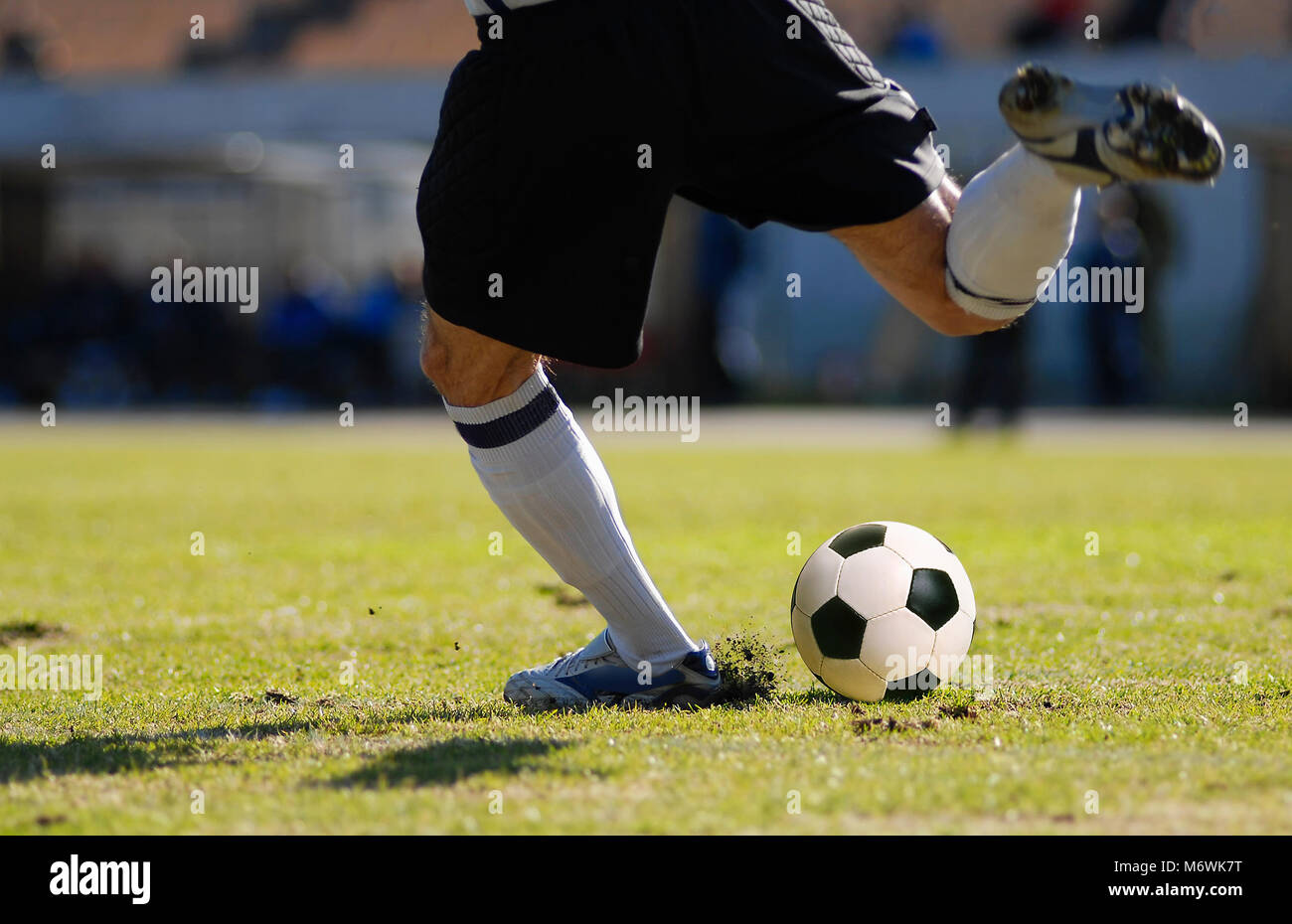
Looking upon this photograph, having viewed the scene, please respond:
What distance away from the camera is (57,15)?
31641 millimetres

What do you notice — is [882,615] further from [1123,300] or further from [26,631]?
[1123,300]

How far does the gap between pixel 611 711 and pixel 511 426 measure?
0.66 m

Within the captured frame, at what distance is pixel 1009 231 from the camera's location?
3.06 meters

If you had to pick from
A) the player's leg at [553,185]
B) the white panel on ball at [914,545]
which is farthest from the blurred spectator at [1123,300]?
the player's leg at [553,185]

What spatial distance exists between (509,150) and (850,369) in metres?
18.4

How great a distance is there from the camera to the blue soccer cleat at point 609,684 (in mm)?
3467

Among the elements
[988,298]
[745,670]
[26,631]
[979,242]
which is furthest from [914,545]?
[26,631]

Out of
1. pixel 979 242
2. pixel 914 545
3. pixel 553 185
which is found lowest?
pixel 914 545

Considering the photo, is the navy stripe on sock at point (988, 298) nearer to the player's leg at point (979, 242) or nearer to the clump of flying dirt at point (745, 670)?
the player's leg at point (979, 242)

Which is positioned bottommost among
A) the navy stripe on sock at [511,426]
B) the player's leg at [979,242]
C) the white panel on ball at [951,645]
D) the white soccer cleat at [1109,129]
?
the white panel on ball at [951,645]

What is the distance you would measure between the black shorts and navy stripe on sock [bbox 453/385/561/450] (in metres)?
0.29

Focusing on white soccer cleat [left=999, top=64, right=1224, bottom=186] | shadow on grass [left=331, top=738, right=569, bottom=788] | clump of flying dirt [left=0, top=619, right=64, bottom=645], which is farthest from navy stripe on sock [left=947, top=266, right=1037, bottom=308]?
clump of flying dirt [left=0, top=619, right=64, bottom=645]

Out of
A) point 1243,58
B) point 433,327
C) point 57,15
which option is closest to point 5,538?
point 433,327

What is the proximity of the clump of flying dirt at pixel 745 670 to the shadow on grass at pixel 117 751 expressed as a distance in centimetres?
96
